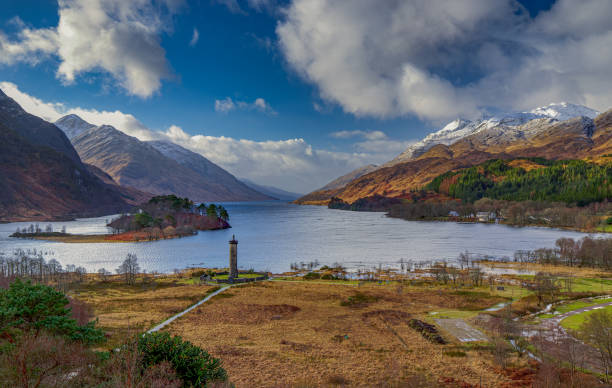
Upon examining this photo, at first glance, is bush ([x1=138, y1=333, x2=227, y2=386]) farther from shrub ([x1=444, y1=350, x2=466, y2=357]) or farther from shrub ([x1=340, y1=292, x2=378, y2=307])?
shrub ([x1=340, y1=292, x2=378, y2=307])

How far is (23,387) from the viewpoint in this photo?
1324 centimetres

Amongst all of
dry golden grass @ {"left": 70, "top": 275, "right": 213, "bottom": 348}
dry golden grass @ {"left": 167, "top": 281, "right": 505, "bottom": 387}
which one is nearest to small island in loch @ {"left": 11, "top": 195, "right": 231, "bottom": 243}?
dry golden grass @ {"left": 70, "top": 275, "right": 213, "bottom": 348}

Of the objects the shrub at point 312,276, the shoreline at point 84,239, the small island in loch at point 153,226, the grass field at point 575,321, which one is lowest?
the shrub at point 312,276

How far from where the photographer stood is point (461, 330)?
39.2 metres

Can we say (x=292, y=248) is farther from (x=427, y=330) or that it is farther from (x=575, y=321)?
(x=575, y=321)

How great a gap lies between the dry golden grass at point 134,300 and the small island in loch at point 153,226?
74.6 meters

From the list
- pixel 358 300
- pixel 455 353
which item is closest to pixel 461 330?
pixel 455 353

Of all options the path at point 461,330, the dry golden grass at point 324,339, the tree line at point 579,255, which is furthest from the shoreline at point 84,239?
the tree line at point 579,255

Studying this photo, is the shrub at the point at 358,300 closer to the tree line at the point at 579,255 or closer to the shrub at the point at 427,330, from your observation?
the shrub at the point at 427,330

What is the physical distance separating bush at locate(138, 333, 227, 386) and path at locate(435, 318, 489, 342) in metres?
29.2

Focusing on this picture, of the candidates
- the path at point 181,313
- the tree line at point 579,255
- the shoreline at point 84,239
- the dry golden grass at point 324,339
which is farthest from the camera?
the shoreline at point 84,239

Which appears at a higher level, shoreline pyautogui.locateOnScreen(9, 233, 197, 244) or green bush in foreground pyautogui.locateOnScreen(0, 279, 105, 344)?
green bush in foreground pyautogui.locateOnScreen(0, 279, 105, 344)

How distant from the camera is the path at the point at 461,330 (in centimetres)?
3662

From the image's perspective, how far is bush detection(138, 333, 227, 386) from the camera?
1806cm
